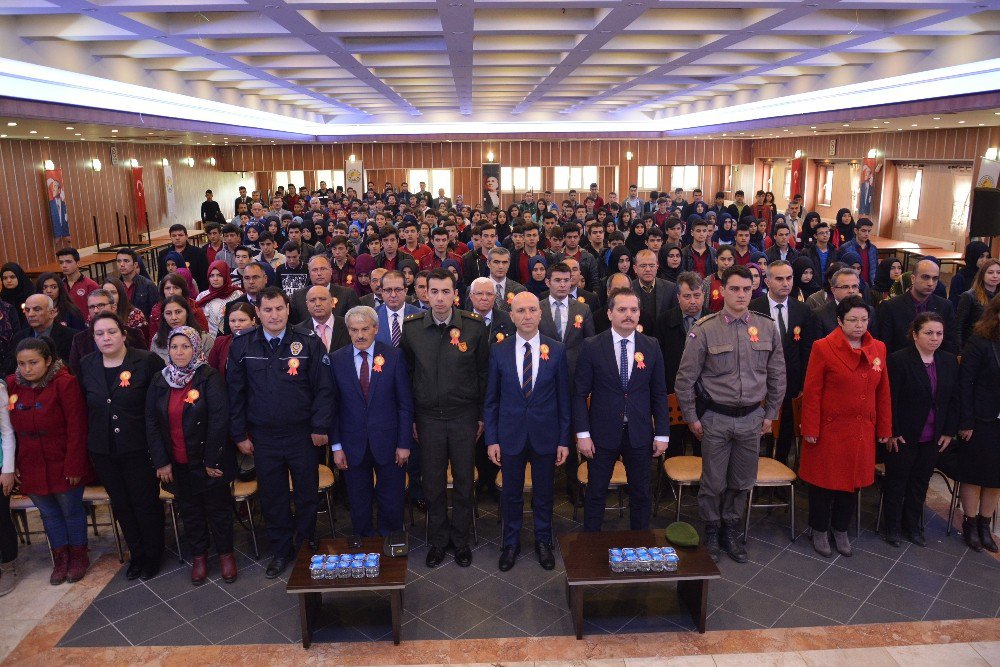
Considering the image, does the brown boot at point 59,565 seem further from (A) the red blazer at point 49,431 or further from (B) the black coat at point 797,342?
(B) the black coat at point 797,342

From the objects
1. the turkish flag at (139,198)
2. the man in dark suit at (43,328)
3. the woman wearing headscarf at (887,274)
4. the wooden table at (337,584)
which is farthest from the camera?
the turkish flag at (139,198)

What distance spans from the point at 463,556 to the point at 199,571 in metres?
1.69

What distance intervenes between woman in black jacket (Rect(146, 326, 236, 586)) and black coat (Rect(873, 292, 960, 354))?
5044 mm

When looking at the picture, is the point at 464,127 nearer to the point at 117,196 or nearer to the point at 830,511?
the point at 117,196

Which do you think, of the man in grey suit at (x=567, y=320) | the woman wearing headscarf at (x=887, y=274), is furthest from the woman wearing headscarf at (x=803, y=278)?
the man in grey suit at (x=567, y=320)

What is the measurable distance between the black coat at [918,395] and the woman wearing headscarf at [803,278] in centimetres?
235

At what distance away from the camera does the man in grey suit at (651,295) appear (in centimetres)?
589

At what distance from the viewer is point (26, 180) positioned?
47.4 ft

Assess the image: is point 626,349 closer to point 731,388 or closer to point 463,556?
point 731,388

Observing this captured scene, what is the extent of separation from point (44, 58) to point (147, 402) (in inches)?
203

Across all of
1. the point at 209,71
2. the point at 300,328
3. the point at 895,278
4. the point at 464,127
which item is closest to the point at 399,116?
the point at 464,127

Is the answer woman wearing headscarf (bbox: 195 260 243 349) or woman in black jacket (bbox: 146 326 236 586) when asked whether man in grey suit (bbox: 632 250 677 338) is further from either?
woman wearing headscarf (bbox: 195 260 243 349)

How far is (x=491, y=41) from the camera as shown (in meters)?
7.66

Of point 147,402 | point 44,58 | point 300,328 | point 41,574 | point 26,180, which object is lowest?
point 41,574
